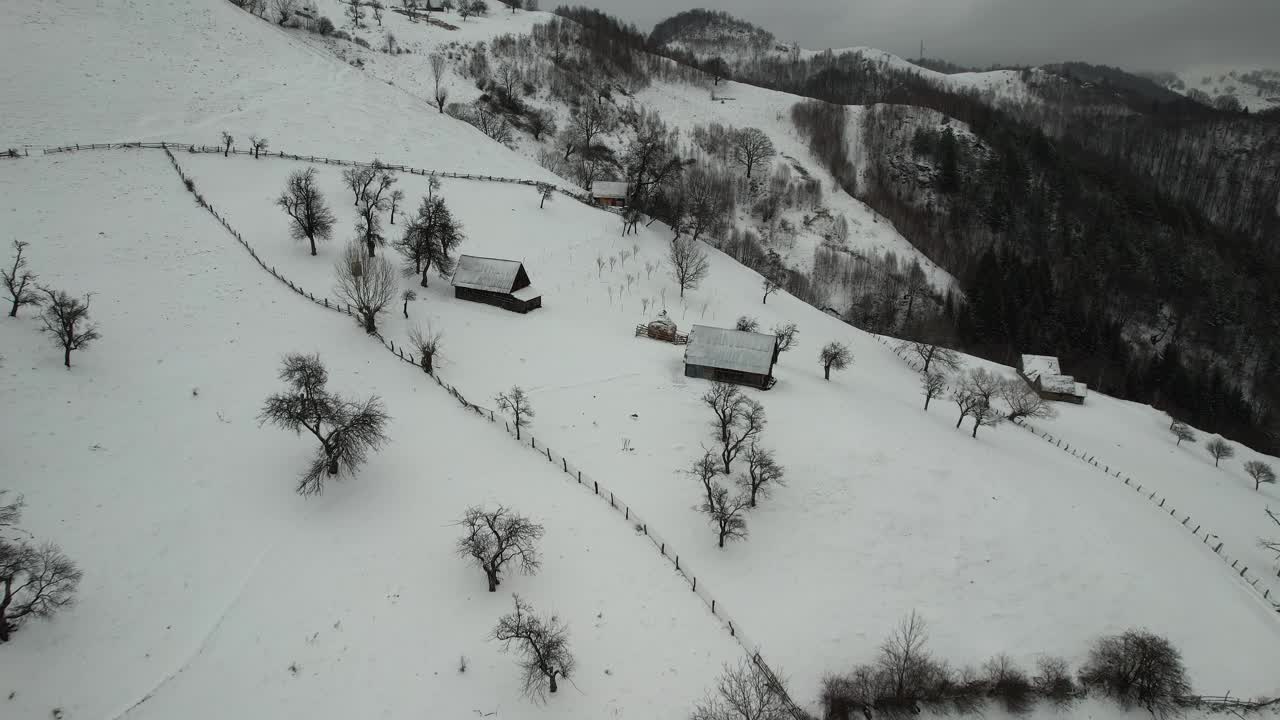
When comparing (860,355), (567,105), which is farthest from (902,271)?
(567,105)

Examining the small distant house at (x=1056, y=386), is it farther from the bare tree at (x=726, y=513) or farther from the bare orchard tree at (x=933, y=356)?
the bare tree at (x=726, y=513)

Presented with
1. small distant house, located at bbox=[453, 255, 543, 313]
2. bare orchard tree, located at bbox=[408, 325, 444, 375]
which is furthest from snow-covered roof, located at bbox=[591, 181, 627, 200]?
bare orchard tree, located at bbox=[408, 325, 444, 375]

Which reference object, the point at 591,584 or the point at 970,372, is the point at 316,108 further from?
the point at 970,372

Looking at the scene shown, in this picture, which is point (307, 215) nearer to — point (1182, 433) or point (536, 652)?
point (536, 652)

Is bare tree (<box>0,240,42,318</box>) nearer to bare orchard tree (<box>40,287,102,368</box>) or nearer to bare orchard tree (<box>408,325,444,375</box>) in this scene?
bare orchard tree (<box>40,287,102,368</box>)

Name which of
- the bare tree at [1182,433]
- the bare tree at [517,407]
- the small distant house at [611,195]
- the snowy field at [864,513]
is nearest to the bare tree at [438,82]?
the small distant house at [611,195]

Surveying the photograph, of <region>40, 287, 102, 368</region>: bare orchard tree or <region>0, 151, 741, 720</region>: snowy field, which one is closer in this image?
<region>0, 151, 741, 720</region>: snowy field
